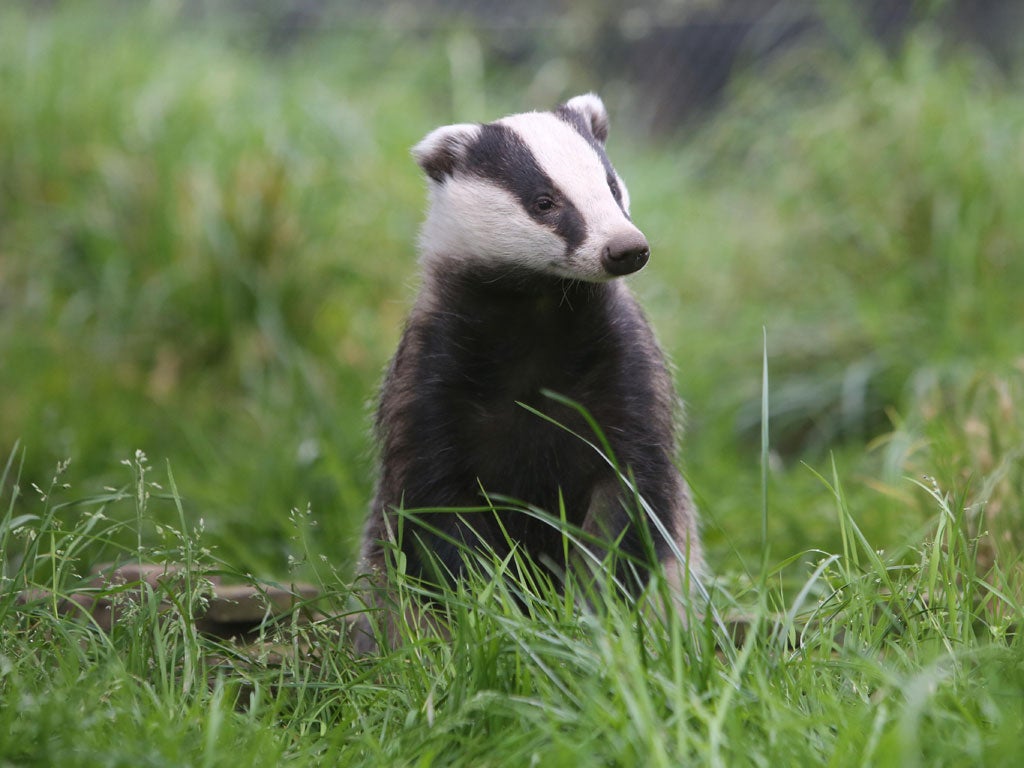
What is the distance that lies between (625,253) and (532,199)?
42 centimetres

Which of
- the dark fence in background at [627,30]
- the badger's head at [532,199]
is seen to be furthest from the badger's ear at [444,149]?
the dark fence in background at [627,30]

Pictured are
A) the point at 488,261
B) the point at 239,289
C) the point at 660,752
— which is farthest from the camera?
the point at 239,289

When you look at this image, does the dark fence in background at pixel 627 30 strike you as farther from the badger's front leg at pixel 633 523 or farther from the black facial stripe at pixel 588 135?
the badger's front leg at pixel 633 523

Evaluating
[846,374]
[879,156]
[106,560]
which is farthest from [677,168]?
[106,560]

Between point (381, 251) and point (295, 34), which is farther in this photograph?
point (295, 34)

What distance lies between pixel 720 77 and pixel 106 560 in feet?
24.3

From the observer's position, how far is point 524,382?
3453 mm

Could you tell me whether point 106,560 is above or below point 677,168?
below

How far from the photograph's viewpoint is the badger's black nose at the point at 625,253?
10.1 ft

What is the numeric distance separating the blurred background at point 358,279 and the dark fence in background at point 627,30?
1.43 metres

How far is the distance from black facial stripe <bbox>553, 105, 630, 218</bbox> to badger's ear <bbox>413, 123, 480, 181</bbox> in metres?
0.27

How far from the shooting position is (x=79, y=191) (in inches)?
270

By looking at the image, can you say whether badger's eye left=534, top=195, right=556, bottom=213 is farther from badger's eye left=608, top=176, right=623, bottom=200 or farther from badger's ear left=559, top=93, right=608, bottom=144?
badger's ear left=559, top=93, right=608, bottom=144

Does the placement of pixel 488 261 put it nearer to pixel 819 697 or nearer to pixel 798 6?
pixel 819 697
